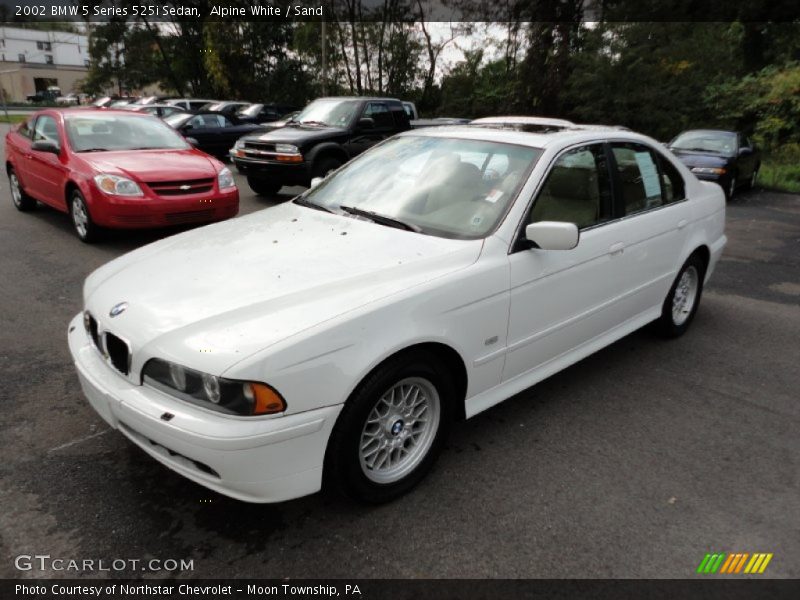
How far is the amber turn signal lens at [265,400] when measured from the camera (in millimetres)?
2113

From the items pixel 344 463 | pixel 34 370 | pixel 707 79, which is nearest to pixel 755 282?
pixel 344 463

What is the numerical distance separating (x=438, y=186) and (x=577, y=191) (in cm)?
83

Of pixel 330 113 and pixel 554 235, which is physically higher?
pixel 330 113

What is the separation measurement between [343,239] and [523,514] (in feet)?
5.17

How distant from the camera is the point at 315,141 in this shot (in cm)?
993

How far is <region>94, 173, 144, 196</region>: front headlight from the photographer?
641cm

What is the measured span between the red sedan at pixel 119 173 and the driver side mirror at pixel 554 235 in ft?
16.3

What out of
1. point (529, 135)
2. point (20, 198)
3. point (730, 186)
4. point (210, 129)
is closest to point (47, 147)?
point (20, 198)

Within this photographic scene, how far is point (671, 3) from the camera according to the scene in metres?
23.1

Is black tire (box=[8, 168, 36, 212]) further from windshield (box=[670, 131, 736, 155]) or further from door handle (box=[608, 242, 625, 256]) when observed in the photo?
windshield (box=[670, 131, 736, 155])

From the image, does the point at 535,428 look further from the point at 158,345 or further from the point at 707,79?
the point at 707,79

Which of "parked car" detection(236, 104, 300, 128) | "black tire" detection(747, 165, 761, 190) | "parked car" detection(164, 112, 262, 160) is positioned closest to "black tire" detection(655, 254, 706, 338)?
"black tire" detection(747, 165, 761, 190)

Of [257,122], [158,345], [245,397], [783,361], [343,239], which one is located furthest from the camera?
[257,122]

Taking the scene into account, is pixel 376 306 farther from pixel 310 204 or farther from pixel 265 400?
pixel 310 204
